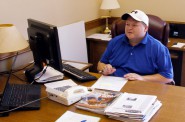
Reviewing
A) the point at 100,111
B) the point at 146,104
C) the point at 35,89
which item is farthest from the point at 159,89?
the point at 35,89

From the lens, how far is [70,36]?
301 cm

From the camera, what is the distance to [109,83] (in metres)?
1.74

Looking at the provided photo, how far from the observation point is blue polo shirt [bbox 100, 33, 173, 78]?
1.93m

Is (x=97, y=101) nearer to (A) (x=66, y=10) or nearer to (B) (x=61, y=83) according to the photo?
(B) (x=61, y=83)

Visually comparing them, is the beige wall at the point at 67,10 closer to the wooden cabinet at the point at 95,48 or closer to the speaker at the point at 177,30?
the speaker at the point at 177,30

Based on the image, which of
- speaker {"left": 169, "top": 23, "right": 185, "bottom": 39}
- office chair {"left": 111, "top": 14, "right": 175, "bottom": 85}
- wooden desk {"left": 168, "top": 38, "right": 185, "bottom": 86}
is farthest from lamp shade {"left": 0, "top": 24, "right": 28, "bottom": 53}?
speaker {"left": 169, "top": 23, "right": 185, "bottom": 39}

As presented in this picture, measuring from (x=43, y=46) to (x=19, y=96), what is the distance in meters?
0.38

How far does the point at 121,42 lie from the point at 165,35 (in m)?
0.38

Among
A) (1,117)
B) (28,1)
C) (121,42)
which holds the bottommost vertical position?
(1,117)

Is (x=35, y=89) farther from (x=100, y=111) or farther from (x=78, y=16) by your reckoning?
(x=78, y=16)

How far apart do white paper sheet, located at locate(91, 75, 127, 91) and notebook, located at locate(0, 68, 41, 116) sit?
387mm

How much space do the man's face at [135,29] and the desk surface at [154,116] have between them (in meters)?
0.47

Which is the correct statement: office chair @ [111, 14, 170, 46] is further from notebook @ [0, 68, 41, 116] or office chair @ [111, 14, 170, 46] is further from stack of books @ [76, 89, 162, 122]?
notebook @ [0, 68, 41, 116]

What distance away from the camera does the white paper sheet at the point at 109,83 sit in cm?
167
